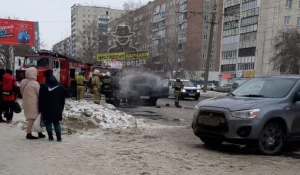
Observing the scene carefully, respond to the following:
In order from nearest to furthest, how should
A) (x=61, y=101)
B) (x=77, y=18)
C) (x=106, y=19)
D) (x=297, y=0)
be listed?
(x=61, y=101) < (x=297, y=0) < (x=106, y=19) < (x=77, y=18)

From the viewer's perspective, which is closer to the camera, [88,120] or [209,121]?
[209,121]

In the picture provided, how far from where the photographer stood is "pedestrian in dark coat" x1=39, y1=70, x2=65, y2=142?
295 inches

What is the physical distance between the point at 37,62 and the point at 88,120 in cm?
1149

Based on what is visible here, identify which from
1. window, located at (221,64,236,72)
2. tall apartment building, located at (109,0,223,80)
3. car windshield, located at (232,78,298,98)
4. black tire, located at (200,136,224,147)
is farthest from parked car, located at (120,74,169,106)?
window, located at (221,64,236,72)

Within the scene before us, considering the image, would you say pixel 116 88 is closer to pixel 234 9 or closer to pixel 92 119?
pixel 92 119

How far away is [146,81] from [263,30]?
4560cm

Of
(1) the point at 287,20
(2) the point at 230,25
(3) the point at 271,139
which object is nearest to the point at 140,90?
(3) the point at 271,139

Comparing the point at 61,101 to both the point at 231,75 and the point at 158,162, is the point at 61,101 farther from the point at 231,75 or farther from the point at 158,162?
the point at 231,75

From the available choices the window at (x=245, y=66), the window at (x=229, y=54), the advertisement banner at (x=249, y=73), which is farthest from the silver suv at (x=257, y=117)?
the window at (x=229, y=54)

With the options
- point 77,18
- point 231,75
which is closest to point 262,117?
point 231,75

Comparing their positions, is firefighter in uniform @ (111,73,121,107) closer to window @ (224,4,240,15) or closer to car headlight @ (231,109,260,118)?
car headlight @ (231,109,260,118)

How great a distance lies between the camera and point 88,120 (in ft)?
33.3

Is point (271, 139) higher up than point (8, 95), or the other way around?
point (8, 95)

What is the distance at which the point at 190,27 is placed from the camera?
275 feet
